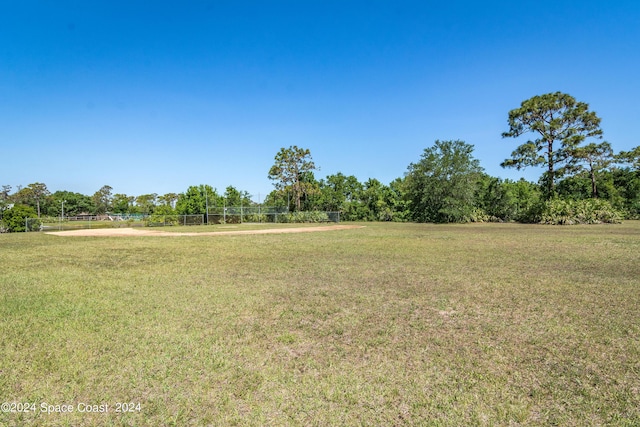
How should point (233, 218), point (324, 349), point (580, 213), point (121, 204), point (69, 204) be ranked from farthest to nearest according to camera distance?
point (121, 204), point (69, 204), point (233, 218), point (580, 213), point (324, 349)

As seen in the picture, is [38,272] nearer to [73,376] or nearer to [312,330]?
[73,376]

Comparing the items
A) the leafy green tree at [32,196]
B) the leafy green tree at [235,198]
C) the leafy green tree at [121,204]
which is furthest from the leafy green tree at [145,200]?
the leafy green tree at [235,198]

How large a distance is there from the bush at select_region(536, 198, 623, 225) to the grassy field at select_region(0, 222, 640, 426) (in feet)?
76.2

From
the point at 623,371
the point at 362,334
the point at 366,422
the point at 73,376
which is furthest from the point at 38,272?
the point at 623,371

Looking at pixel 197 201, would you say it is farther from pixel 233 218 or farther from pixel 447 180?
pixel 447 180

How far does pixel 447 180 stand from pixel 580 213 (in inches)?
403

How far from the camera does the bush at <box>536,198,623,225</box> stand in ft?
83.4

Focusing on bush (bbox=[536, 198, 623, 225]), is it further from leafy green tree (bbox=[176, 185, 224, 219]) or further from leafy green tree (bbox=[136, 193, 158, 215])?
leafy green tree (bbox=[136, 193, 158, 215])

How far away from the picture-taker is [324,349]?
9.96ft

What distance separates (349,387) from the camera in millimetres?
2365

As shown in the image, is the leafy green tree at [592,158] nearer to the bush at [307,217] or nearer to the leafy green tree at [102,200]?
the bush at [307,217]

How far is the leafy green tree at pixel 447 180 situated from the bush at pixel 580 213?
6.08 meters

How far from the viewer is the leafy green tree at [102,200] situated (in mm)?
80500

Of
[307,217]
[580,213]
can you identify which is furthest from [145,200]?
[580,213]
